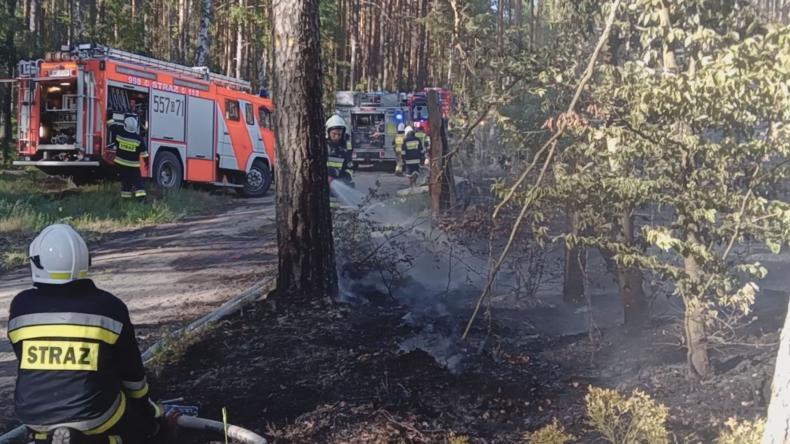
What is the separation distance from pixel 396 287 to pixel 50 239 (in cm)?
441

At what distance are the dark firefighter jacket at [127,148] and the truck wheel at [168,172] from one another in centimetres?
181

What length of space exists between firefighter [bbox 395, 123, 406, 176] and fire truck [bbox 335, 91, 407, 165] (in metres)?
0.51

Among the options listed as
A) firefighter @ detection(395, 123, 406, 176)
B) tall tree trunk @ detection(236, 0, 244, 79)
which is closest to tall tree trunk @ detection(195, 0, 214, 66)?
tall tree trunk @ detection(236, 0, 244, 79)

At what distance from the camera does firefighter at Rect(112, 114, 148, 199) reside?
1238 centimetres

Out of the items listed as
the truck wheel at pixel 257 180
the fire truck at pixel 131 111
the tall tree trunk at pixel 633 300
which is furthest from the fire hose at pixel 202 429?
the truck wheel at pixel 257 180

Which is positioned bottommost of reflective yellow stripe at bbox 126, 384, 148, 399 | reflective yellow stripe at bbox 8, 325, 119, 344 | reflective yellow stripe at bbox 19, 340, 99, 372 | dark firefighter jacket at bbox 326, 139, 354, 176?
reflective yellow stripe at bbox 126, 384, 148, 399

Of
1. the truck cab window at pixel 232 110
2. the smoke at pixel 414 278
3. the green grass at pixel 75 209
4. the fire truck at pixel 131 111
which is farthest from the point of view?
the truck cab window at pixel 232 110

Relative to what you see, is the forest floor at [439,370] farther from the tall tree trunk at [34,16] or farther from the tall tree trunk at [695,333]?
the tall tree trunk at [34,16]

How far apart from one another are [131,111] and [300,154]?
9.30 metres

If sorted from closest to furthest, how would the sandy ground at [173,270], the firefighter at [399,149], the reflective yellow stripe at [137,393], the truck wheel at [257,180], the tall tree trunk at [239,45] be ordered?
the reflective yellow stripe at [137,393]
the sandy ground at [173,270]
the truck wheel at [257,180]
the firefighter at [399,149]
the tall tree trunk at [239,45]

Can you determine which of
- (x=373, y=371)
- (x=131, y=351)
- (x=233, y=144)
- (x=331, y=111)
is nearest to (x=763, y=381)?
(x=373, y=371)

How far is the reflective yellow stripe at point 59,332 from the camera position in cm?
286

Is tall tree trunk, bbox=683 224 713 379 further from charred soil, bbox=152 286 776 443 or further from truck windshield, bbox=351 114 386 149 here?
truck windshield, bbox=351 114 386 149

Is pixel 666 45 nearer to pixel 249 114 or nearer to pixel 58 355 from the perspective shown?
pixel 58 355
